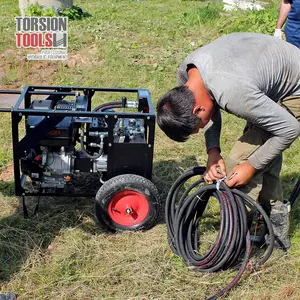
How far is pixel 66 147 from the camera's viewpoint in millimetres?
3521

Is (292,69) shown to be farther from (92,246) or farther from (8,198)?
(8,198)

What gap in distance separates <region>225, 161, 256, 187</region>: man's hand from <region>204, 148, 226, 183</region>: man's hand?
8 cm

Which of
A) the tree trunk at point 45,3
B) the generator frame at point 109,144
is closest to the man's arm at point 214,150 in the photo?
the generator frame at point 109,144

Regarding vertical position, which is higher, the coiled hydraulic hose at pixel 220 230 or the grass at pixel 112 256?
the coiled hydraulic hose at pixel 220 230

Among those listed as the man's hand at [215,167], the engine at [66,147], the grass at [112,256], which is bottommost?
the grass at [112,256]

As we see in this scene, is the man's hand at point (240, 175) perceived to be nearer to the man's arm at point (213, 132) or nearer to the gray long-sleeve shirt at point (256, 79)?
the gray long-sleeve shirt at point (256, 79)

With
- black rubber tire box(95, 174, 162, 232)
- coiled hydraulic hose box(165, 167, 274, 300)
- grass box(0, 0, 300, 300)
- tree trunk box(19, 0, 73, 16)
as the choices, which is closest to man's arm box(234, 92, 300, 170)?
coiled hydraulic hose box(165, 167, 274, 300)

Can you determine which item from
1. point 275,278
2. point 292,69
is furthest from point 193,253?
point 292,69

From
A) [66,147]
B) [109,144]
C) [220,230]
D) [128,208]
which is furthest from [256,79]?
[66,147]

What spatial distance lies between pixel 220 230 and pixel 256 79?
961 millimetres

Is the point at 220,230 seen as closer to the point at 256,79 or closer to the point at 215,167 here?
the point at 215,167

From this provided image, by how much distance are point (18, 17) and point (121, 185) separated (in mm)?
8052

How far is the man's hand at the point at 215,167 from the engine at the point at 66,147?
64 cm

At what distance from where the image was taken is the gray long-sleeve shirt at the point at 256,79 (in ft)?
7.61
